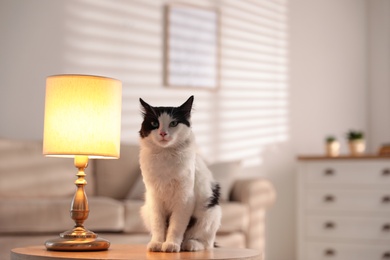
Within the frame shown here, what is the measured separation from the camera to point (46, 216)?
3082 mm

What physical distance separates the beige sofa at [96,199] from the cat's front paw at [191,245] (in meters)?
1.32

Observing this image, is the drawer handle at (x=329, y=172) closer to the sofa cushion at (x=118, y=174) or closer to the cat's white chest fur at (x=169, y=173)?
the sofa cushion at (x=118, y=174)

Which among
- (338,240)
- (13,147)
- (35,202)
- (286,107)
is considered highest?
(286,107)

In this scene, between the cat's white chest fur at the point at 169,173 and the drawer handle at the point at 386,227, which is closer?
the cat's white chest fur at the point at 169,173

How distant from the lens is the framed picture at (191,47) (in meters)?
4.48

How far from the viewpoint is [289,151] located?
15.9 ft

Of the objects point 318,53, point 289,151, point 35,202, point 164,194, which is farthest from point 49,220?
point 318,53

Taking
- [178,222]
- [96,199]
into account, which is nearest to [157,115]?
[178,222]

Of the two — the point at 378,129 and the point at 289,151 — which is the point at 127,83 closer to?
the point at 289,151

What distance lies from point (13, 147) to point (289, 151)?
2.12 m

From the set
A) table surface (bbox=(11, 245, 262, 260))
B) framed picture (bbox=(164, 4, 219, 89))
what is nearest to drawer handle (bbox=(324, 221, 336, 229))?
framed picture (bbox=(164, 4, 219, 89))

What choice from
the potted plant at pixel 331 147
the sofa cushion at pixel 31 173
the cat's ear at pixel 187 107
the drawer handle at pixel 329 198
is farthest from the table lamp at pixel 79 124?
the potted plant at pixel 331 147

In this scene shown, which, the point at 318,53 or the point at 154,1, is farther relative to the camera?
the point at 318,53

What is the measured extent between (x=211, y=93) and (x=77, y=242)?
9.25ft
